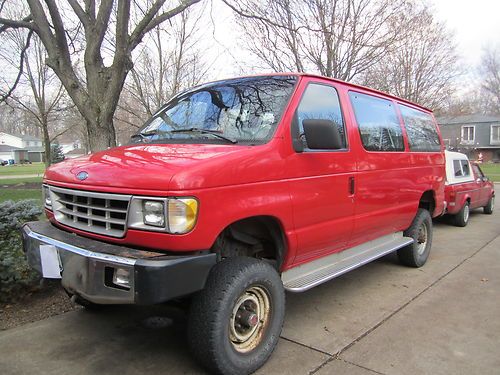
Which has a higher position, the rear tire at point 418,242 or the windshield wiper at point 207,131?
the windshield wiper at point 207,131

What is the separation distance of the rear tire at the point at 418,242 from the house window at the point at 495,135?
172 feet

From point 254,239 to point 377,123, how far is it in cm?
209

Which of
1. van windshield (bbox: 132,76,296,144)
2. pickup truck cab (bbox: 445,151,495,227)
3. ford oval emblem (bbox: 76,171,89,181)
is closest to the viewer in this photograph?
ford oval emblem (bbox: 76,171,89,181)

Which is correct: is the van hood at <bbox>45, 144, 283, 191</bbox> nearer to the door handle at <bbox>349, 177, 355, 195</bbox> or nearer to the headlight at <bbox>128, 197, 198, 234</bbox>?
the headlight at <bbox>128, 197, 198, 234</bbox>

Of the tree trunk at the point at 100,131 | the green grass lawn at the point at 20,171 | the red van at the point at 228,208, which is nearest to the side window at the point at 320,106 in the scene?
the red van at the point at 228,208

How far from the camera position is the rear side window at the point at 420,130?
532cm

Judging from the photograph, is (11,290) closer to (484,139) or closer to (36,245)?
(36,245)

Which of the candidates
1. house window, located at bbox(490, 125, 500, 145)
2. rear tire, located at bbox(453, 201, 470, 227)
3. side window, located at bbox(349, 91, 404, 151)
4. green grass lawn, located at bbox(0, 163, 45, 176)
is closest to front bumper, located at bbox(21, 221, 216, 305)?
side window, located at bbox(349, 91, 404, 151)

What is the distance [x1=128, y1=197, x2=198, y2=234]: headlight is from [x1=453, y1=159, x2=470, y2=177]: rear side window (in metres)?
7.97

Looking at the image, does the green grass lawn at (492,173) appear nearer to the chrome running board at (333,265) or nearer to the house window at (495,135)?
the house window at (495,135)

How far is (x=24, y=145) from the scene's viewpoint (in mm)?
102188

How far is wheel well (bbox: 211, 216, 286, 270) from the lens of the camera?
3162 mm

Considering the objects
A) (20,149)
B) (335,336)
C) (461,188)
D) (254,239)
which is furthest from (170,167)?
(20,149)

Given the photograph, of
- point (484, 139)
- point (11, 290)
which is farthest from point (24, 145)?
point (11, 290)
